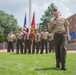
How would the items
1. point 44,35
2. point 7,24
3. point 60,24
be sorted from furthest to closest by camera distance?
point 7,24 < point 44,35 < point 60,24

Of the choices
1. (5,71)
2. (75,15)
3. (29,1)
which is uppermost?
(75,15)

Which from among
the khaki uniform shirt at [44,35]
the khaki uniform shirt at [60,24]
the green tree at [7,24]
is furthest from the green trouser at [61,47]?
the green tree at [7,24]

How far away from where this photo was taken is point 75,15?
286 feet

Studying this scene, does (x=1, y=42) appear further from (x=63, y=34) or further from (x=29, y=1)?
(x=63, y=34)

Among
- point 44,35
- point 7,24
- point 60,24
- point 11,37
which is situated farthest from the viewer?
point 7,24

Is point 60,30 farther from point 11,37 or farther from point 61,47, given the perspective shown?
point 11,37

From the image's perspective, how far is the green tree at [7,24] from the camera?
8281 centimetres

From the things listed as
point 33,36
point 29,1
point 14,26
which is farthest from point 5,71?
point 14,26

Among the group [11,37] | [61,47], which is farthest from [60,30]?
[11,37]

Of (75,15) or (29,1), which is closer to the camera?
(29,1)

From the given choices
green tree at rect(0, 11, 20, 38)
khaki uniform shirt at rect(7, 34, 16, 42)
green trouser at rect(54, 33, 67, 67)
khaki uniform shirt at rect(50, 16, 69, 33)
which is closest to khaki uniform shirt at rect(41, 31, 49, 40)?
khaki uniform shirt at rect(7, 34, 16, 42)

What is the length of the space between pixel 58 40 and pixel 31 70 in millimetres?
1361

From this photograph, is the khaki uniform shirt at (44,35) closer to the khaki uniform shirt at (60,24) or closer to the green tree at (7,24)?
the khaki uniform shirt at (60,24)

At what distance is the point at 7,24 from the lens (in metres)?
83.9
